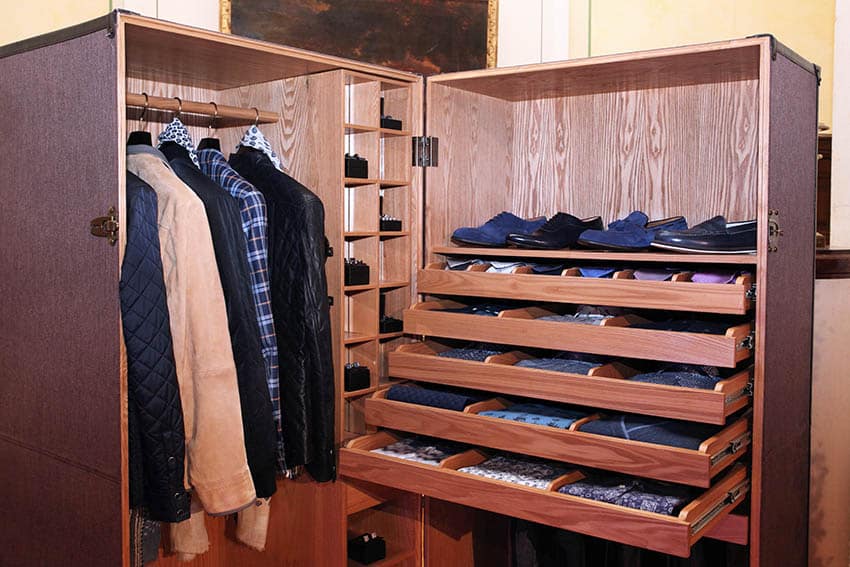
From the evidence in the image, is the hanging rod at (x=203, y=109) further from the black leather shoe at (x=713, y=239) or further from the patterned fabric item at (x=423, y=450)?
the black leather shoe at (x=713, y=239)

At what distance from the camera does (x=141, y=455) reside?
6.95 feet

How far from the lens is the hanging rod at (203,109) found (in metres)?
2.38

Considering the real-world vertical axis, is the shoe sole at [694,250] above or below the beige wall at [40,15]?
Result: below

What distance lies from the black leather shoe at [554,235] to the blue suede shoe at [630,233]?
81 millimetres

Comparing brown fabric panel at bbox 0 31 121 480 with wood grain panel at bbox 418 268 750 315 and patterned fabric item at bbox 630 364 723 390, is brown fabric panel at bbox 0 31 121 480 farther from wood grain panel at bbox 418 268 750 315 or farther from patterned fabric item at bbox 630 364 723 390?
patterned fabric item at bbox 630 364 723 390

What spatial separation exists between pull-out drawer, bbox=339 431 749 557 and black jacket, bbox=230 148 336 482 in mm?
134

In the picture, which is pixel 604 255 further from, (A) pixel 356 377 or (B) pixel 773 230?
(A) pixel 356 377

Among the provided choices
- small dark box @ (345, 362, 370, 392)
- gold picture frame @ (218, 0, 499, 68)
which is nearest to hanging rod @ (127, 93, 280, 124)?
small dark box @ (345, 362, 370, 392)

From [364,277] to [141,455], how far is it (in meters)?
0.85

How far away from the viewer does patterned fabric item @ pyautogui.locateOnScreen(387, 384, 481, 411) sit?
8.16 feet

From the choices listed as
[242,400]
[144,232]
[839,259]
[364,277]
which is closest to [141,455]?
[242,400]

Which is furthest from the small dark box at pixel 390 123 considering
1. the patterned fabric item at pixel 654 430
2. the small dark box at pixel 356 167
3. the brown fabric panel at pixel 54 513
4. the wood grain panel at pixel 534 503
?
the brown fabric panel at pixel 54 513

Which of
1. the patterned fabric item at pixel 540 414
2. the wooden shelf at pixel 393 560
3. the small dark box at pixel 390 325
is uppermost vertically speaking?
the small dark box at pixel 390 325

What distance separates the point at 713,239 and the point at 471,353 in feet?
2.39
